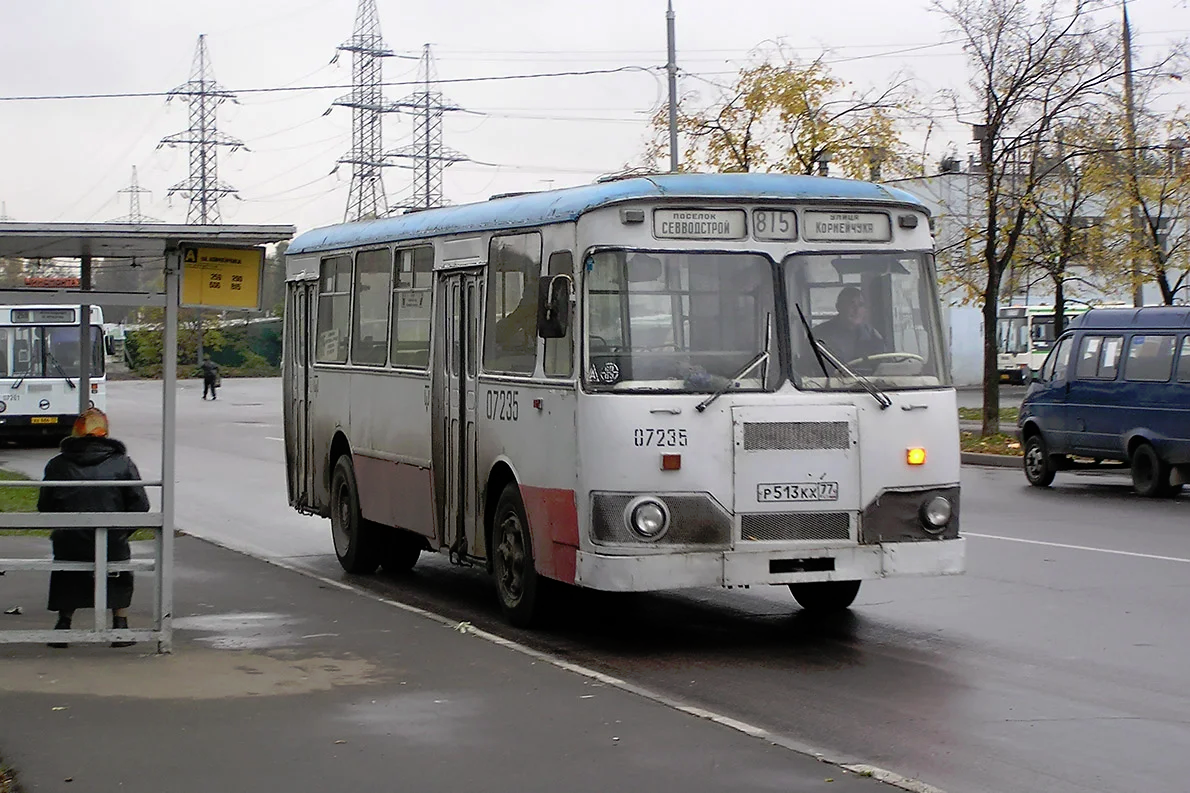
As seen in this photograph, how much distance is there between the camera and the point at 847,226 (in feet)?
34.9

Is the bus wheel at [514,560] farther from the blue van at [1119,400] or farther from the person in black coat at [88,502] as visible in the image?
the blue van at [1119,400]

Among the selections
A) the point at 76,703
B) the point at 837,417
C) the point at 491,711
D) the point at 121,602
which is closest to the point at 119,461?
the point at 121,602

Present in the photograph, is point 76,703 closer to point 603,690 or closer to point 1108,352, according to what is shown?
point 603,690

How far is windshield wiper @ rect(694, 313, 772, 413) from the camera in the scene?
1002 cm

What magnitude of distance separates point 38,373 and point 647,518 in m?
26.2

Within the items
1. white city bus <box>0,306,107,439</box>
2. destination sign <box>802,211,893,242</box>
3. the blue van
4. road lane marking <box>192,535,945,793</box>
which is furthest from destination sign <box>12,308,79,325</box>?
destination sign <box>802,211,893,242</box>

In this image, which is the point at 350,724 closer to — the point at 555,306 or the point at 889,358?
the point at 555,306

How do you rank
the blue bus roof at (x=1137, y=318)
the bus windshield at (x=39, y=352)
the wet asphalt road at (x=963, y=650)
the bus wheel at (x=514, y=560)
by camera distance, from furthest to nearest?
1. the bus windshield at (x=39, y=352)
2. the blue bus roof at (x=1137, y=318)
3. the bus wheel at (x=514, y=560)
4. the wet asphalt road at (x=963, y=650)

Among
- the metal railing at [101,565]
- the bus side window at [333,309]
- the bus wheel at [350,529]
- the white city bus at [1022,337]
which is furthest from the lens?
the white city bus at [1022,337]

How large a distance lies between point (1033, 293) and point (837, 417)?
55688mm

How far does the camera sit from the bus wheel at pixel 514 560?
11062 mm

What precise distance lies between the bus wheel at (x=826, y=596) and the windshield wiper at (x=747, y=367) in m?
2.22

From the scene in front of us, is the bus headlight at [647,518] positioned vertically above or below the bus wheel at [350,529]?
above

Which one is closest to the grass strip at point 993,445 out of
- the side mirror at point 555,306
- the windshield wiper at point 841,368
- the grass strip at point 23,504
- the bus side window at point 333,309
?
the grass strip at point 23,504
